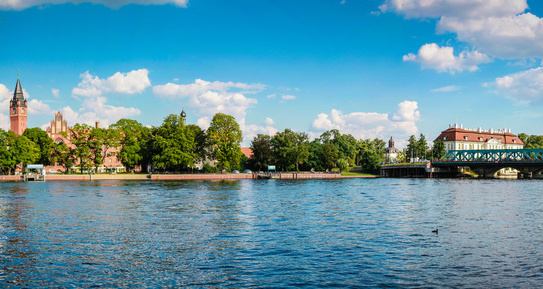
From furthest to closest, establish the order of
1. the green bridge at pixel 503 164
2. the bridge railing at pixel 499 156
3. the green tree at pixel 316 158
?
the green tree at pixel 316 158
the bridge railing at pixel 499 156
the green bridge at pixel 503 164

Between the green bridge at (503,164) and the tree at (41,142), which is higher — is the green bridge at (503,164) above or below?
below

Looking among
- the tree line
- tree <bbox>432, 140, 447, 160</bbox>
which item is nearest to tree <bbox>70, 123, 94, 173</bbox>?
the tree line

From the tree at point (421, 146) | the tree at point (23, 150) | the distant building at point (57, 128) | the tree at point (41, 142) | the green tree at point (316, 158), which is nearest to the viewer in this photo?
the tree at point (23, 150)

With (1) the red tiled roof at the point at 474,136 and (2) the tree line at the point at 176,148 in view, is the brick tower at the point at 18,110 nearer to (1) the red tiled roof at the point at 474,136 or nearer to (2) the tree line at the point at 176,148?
(2) the tree line at the point at 176,148

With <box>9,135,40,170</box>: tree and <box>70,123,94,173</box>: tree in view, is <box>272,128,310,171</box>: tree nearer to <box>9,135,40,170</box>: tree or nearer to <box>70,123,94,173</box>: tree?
<box>70,123,94,173</box>: tree

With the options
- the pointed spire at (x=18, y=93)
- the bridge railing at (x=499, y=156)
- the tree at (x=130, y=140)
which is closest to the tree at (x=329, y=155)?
the bridge railing at (x=499, y=156)

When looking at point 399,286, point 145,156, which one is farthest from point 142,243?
point 145,156

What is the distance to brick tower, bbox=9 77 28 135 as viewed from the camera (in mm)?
162125

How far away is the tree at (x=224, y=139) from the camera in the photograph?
116 metres

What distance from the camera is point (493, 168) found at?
14025cm

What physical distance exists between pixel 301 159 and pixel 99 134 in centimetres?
5794

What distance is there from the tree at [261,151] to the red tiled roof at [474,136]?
86569 mm

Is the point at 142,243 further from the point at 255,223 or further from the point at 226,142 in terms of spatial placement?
the point at 226,142

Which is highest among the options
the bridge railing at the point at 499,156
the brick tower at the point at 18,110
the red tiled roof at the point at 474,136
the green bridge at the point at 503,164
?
the brick tower at the point at 18,110
